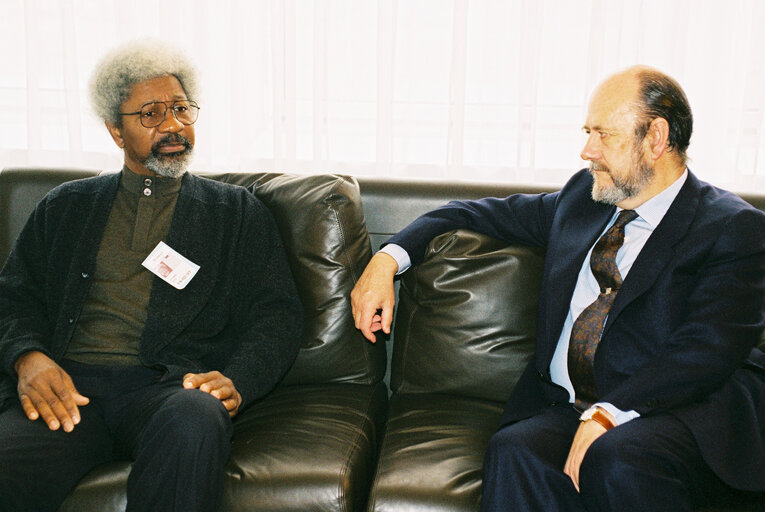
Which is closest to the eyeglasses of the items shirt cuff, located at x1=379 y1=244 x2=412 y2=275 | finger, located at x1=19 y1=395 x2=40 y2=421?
shirt cuff, located at x1=379 y1=244 x2=412 y2=275

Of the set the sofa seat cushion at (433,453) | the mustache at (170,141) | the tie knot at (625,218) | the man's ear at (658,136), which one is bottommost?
the sofa seat cushion at (433,453)

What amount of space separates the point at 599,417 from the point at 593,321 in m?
0.27

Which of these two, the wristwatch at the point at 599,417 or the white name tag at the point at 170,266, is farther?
the white name tag at the point at 170,266

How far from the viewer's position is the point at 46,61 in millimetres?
2932

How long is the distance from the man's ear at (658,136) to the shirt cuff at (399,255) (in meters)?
0.71

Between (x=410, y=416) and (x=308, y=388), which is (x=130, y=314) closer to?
(x=308, y=388)

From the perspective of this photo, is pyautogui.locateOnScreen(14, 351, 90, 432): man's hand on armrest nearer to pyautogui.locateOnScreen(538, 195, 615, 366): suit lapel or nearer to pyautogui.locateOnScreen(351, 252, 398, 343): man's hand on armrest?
pyautogui.locateOnScreen(351, 252, 398, 343): man's hand on armrest

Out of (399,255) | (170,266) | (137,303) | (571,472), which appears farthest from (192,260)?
(571,472)

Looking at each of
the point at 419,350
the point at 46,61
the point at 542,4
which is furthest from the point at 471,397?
the point at 46,61

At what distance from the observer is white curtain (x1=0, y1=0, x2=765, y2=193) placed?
102 inches

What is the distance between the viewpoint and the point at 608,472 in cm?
146

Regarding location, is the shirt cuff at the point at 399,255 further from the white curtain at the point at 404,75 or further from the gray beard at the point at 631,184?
the white curtain at the point at 404,75

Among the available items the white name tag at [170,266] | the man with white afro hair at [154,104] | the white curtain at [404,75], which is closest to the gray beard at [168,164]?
the man with white afro hair at [154,104]

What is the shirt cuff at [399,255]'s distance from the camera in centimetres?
202
